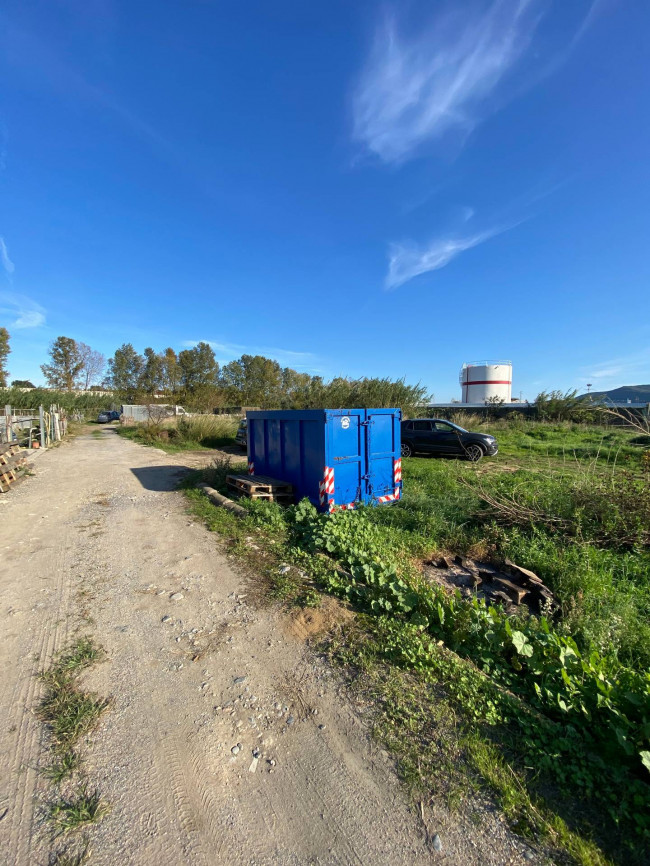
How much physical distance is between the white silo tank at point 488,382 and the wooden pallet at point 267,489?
39.6 m

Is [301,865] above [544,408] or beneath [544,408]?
beneath

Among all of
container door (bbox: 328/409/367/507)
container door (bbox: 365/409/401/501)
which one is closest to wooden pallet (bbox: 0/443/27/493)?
container door (bbox: 328/409/367/507)

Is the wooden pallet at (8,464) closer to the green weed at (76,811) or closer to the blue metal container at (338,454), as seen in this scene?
the blue metal container at (338,454)

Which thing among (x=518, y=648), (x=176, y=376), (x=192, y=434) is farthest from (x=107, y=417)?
(x=518, y=648)

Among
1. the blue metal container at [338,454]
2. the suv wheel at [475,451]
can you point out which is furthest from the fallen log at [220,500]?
the suv wheel at [475,451]

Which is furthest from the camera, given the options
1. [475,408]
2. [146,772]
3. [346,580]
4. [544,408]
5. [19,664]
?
[475,408]

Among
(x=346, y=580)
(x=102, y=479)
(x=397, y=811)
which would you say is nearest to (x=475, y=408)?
(x=102, y=479)

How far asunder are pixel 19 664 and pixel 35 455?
14.8 meters

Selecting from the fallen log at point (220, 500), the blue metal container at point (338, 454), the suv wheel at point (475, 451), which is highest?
the blue metal container at point (338, 454)

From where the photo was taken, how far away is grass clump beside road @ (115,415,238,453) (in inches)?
778

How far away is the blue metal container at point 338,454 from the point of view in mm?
6568

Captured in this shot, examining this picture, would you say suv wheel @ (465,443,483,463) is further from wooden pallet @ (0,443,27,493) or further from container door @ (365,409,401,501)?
wooden pallet @ (0,443,27,493)

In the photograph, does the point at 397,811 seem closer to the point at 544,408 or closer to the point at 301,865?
the point at 301,865

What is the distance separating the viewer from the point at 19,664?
2973 mm
